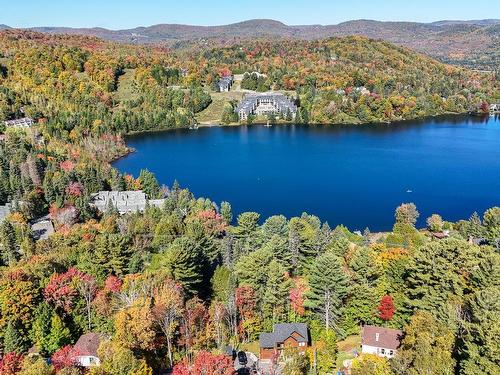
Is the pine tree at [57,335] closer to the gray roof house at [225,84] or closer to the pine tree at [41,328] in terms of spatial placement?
the pine tree at [41,328]

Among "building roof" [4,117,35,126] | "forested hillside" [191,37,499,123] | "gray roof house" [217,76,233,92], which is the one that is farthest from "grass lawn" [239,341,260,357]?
"gray roof house" [217,76,233,92]

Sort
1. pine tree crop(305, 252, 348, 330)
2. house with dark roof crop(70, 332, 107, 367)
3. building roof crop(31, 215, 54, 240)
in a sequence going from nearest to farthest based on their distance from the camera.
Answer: house with dark roof crop(70, 332, 107, 367)
pine tree crop(305, 252, 348, 330)
building roof crop(31, 215, 54, 240)

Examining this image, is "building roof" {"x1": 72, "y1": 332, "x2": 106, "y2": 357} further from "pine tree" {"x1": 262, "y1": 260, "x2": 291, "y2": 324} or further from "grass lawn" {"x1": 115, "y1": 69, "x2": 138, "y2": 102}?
"grass lawn" {"x1": 115, "y1": 69, "x2": 138, "y2": 102}

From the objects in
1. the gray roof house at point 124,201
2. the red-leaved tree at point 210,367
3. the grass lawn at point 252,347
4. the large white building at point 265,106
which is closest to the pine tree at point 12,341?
the red-leaved tree at point 210,367

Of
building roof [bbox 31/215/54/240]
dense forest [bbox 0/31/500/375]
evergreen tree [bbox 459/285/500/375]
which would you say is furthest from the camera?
building roof [bbox 31/215/54/240]

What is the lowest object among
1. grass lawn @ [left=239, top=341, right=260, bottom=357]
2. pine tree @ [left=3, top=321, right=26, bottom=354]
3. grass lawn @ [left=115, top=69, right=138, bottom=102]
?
grass lawn @ [left=239, top=341, right=260, bottom=357]

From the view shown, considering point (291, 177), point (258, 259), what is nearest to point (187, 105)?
point (291, 177)
